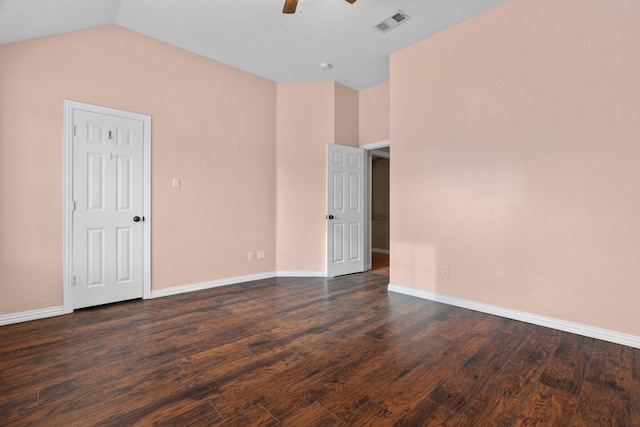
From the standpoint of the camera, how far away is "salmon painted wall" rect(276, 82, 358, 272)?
481 centimetres

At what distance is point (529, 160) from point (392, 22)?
6.73 feet

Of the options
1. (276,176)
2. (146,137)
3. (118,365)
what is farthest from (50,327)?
(276,176)

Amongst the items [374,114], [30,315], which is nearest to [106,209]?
[30,315]

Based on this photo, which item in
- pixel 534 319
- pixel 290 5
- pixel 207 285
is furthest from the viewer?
pixel 207 285

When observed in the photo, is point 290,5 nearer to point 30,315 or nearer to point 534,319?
point 534,319

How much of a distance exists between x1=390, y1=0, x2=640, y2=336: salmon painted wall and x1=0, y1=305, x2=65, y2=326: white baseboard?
378 centimetres

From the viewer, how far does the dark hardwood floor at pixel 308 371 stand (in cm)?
156

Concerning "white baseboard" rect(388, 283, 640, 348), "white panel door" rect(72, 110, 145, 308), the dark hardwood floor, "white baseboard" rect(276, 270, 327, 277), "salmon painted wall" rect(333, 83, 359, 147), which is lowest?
the dark hardwood floor

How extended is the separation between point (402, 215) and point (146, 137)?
3262 mm

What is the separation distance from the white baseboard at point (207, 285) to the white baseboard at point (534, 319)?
213 cm

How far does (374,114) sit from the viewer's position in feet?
16.5

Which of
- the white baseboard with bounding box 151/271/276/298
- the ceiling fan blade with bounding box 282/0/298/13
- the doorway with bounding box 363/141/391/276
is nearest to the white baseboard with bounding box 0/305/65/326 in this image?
the white baseboard with bounding box 151/271/276/298

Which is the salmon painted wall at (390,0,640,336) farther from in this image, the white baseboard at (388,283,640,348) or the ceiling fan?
the ceiling fan

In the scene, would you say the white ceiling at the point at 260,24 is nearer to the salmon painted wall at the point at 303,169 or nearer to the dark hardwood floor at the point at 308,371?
the salmon painted wall at the point at 303,169
